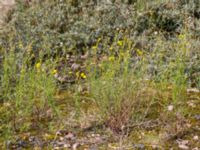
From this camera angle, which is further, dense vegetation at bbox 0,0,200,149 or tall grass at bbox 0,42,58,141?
tall grass at bbox 0,42,58,141

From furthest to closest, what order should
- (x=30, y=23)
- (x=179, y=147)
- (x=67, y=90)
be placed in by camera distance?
(x=30, y=23) → (x=67, y=90) → (x=179, y=147)

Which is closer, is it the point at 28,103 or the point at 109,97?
the point at 109,97

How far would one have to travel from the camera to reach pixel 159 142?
→ 13.0ft

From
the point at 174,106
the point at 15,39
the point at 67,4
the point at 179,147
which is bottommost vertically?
the point at 179,147

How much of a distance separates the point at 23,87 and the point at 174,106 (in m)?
1.46

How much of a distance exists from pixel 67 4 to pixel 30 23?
68cm

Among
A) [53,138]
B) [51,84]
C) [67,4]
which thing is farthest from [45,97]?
[67,4]

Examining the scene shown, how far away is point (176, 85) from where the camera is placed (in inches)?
160

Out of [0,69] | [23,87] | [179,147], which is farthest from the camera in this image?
[0,69]

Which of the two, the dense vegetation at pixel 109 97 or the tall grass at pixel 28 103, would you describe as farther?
the tall grass at pixel 28 103

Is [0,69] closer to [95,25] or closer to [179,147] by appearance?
[95,25]

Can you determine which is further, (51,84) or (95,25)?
(95,25)

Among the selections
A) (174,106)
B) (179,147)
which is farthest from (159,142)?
(174,106)

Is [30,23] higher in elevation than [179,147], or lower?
higher
